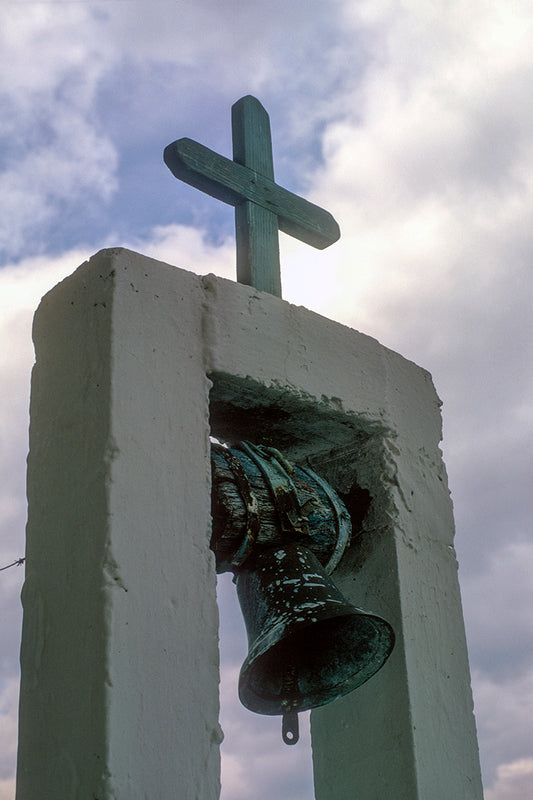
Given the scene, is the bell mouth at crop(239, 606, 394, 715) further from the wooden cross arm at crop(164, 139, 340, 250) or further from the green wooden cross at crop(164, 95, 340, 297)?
the wooden cross arm at crop(164, 139, 340, 250)

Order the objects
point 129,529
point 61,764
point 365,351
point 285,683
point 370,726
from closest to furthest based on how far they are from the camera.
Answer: point 61,764 < point 129,529 < point 285,683 < point 370,726 < point 365,351

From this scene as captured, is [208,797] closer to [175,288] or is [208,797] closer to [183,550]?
[183,550]

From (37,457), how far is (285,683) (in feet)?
2.79

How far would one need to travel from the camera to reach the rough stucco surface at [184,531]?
77.2 inches

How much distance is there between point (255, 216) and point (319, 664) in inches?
53.1

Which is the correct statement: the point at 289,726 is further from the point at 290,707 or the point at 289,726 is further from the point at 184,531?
the point at 184,531

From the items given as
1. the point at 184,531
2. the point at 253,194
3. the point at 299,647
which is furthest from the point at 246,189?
the point at 299,647

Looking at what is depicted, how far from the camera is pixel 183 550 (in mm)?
2141

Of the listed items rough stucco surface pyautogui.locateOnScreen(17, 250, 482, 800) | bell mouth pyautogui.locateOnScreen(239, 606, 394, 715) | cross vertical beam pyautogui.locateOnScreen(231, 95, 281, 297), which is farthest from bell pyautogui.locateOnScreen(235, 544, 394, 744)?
cross vertical beam pyautogui.locateOnScreen(231, 95, 281, 297)

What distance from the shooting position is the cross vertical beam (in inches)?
111

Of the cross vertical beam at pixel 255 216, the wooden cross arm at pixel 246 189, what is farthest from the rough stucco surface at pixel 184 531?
Result: the wooden cross arm at pixel 246 189

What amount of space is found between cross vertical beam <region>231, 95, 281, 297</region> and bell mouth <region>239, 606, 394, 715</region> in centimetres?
101

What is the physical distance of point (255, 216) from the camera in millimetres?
2900

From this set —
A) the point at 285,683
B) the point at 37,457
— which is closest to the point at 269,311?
the point at 37,457
